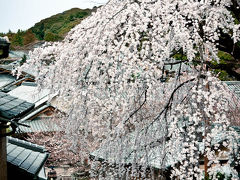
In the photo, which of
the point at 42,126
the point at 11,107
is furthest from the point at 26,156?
the point at 42,126

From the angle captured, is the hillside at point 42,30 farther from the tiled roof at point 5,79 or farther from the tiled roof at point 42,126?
the tiled roof at point 42,126

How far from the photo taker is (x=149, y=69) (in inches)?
137

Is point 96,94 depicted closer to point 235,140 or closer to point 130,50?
point 130,50

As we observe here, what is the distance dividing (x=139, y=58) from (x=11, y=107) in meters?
1.89

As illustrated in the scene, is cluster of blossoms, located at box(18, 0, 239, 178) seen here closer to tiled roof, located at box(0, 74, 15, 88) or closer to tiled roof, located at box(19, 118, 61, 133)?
tiled roof, located at box(19, 118, 61, 133)

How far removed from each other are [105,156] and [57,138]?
6.91m

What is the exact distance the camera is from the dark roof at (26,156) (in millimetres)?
3953

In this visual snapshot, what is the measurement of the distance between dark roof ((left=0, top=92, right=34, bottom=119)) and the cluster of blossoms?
2.98 ft

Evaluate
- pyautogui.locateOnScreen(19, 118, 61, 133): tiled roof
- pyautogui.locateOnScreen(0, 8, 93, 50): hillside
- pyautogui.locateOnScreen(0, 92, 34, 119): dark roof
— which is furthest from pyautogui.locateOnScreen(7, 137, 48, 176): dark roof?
pyautogui.locateOnScreen(0, 8, 93, 50): hillside

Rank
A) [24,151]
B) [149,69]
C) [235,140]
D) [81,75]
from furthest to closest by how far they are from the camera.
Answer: [24,151]
[81,75]
[235,140]
[149,69]

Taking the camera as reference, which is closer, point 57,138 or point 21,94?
point 57,138

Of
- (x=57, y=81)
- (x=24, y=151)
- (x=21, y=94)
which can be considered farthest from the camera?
(x=21, y=94)

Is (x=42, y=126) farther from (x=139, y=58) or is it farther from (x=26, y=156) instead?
(x=139, y=58)

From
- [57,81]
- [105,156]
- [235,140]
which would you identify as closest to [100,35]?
[57,81]
